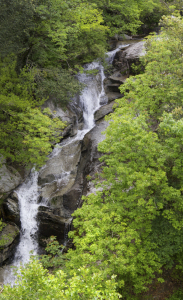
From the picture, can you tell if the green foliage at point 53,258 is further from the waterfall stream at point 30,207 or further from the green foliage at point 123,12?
the green foliage at point 123,12

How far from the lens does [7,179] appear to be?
15867mm

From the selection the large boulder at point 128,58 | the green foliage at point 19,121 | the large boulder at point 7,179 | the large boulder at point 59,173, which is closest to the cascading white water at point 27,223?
the large boulder at point 7,179

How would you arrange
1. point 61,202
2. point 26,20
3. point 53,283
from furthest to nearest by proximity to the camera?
point 61,202 → point 26,20 → point 53,283

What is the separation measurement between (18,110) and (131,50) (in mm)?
15264

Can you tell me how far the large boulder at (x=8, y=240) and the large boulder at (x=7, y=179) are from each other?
2112 mm

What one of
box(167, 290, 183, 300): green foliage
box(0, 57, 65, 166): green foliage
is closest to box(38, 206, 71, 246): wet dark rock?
box(0, 57, 65, 166): green foliage

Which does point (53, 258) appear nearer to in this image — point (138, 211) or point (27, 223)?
point (27, 223)

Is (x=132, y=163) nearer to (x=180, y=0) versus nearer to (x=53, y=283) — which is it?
(x=53, y=283)

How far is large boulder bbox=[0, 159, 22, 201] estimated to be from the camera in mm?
15330

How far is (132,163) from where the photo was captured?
30.7 ft

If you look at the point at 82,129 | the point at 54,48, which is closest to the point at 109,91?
the point at 82,129

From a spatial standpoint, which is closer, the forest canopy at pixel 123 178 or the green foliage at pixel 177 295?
the forest canopy at pixel 123 178

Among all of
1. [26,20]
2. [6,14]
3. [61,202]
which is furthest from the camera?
[61,202]

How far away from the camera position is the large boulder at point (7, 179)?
15.3m
